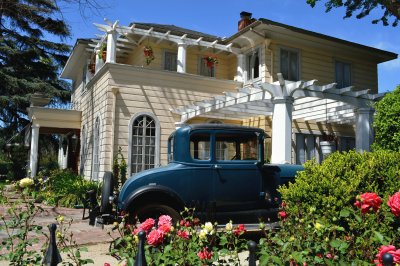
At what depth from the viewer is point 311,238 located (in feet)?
8.80

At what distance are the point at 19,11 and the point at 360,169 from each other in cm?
668

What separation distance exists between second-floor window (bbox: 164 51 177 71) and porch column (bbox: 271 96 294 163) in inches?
282

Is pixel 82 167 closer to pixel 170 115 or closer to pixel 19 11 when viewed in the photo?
pixel 170 115

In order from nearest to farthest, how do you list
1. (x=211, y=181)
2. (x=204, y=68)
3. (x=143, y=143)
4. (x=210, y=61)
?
(x=211, y=181)
(x=143, y=143)
(x=210, y=61)
(x=204, y=68)

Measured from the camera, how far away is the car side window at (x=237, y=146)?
667cm

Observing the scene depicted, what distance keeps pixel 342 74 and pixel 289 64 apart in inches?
115

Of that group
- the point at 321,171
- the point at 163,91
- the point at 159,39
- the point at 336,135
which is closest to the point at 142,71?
Answer: the point at 163,91

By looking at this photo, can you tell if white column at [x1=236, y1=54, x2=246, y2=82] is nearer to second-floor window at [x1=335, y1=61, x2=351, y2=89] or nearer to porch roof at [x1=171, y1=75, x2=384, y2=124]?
porch roof at [x1=171, y1=75, x2=384, y2=124]

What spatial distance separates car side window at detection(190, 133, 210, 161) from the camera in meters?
6.54

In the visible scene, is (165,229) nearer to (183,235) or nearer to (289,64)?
(183,235)

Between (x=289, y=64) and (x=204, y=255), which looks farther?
(x=289, y=64)

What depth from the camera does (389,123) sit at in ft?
23.5

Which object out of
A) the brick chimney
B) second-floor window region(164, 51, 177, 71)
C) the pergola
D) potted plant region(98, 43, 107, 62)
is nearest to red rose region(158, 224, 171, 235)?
the pergola

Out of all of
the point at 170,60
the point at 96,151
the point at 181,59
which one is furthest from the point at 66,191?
the point at 170,60
